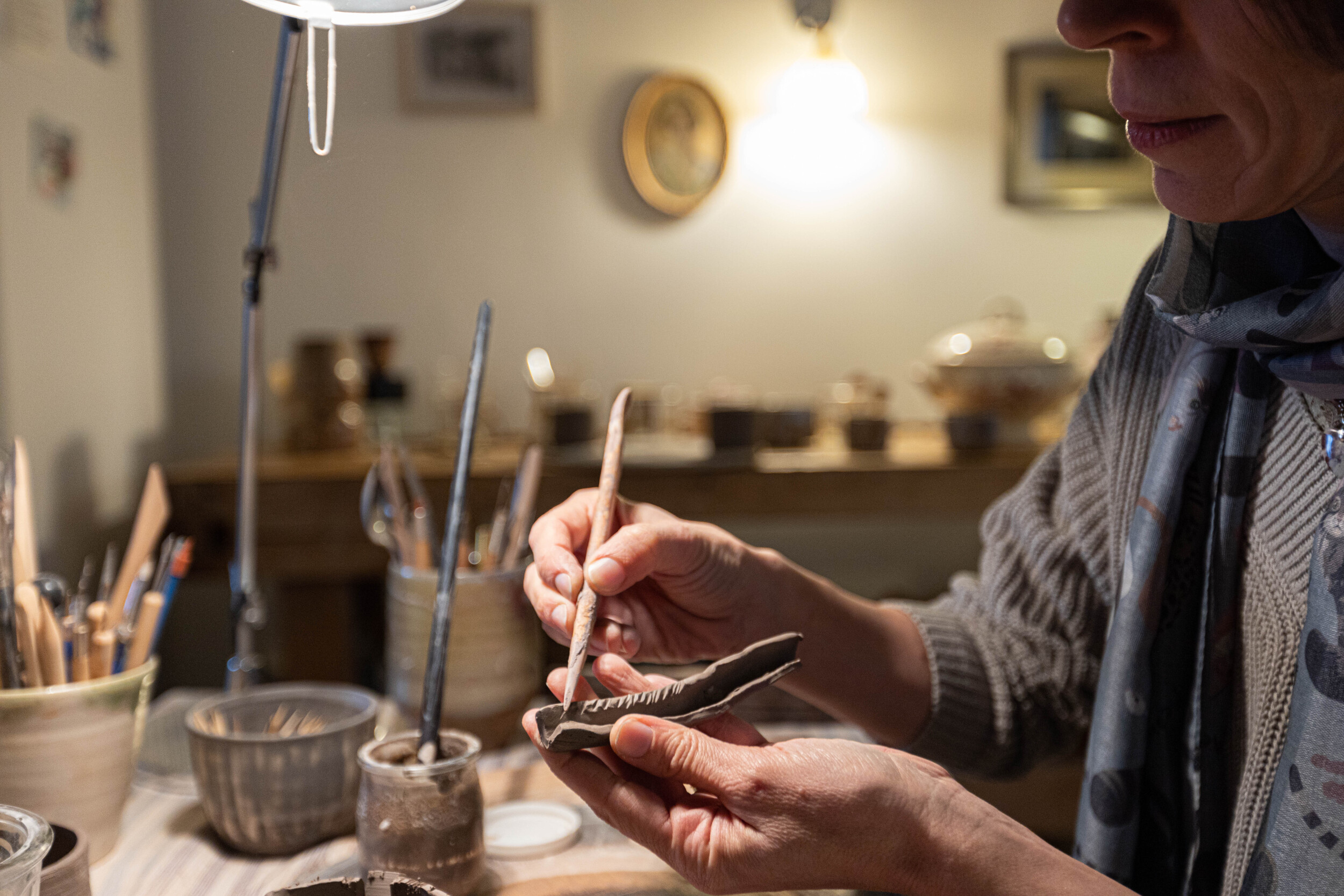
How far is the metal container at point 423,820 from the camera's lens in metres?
0.60

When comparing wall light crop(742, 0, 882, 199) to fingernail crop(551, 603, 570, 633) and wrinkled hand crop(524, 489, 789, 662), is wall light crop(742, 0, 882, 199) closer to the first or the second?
wrinkled hand crop(524, 489, 789, 662)

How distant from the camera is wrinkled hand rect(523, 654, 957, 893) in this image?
0.52 metres

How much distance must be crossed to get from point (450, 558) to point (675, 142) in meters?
1.93

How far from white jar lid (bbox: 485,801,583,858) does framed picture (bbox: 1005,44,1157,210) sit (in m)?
2.14

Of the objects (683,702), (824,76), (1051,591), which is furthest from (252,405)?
(824,76)

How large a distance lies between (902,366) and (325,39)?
2111mm

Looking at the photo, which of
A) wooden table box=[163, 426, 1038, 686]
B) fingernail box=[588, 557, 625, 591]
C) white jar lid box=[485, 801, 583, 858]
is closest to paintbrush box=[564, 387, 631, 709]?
fingernail box=[588, 557, 625, 591]

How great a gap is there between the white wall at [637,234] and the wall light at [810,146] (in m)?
0.03

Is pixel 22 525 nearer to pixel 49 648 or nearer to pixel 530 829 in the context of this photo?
pixel 49 648

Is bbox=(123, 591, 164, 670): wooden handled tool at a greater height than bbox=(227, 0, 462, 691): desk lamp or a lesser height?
lesser

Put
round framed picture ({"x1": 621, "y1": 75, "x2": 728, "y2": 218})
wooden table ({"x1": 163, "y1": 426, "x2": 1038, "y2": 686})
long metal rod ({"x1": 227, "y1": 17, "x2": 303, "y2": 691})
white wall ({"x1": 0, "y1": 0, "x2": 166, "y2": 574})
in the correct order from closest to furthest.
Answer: long metal rod ({"x1": 227, "y1": 17, "x2": 303, "y2": 691}) < white wall ({"x1": 0, "y1": 0, "x2": 166, "y2": 574}) < wooden table ({"x1": 163, "y1": 426, "x2": 1038, "y2": 686}) < round framed picture ({"x1": 621, "y1": 75, "x2": 728, "y2": 218})

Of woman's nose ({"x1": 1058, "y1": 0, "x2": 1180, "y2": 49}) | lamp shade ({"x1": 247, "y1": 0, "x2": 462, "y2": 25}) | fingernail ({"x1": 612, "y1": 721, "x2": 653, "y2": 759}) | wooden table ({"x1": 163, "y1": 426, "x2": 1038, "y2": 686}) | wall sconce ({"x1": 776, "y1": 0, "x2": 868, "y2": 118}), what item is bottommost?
wooden table ({"x1": 163, "y1": 426, "x2": 1038, "y2": 686})

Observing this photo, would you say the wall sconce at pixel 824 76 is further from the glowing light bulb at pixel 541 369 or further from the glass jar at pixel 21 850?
the glass jar at pixel 21 850

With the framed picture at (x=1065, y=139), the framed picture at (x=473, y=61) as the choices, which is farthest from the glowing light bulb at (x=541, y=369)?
the framed picture at (x=1065, y=139)
